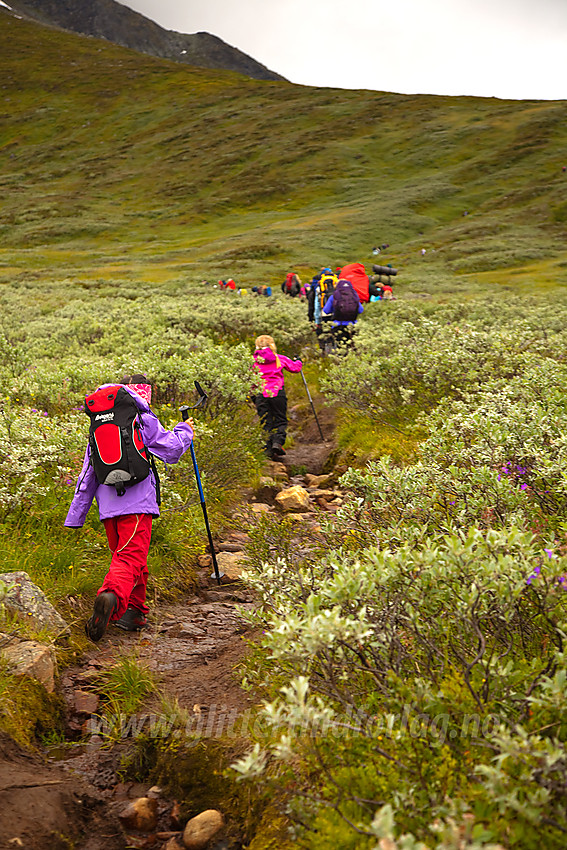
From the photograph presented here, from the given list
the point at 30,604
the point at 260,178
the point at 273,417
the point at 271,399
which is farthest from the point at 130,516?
the point at 260,178

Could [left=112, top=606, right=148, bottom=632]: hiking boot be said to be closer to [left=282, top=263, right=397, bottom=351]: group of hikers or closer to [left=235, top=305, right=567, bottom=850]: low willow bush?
[left=235, top=305, right=567, bottom=850]: low willow bush

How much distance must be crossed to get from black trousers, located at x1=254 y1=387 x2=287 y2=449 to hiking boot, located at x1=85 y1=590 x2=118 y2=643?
7.00m

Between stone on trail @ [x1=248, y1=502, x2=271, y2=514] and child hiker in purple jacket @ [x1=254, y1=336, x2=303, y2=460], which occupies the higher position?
child hiker in purple jacket @ [x1=254, y1=336, x2=303, y2=460]

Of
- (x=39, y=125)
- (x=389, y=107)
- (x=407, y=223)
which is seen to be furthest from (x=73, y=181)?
(x=407, y=223)

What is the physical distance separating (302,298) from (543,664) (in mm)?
28992

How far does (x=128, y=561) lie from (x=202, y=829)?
8.41ft

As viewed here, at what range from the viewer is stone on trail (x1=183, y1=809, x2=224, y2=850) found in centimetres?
331

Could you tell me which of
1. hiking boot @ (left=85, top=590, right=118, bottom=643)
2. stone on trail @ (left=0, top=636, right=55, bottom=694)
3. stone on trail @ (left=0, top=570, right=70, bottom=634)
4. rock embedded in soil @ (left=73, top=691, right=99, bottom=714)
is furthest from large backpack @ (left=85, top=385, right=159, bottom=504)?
rock embedded in soil @ (left=73, top=691, right=99, bottom=714)

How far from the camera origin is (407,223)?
7044cm

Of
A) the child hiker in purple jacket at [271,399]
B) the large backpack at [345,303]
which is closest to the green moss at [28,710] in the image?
the child hiker in purple jacket at [271,399]

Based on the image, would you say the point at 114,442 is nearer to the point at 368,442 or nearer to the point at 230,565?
the point at 230,565

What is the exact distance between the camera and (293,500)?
898cm

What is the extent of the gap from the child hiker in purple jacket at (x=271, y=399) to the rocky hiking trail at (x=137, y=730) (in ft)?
16.5

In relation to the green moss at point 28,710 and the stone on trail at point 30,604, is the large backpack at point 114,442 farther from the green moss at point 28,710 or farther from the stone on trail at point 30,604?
the green moss at point 28,710
